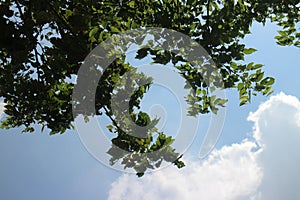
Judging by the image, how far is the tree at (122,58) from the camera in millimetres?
4934

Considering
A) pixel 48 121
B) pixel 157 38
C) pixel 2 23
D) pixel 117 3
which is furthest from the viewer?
pixel 48 121

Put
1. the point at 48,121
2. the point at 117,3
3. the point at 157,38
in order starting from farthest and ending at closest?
the point at 48,121
the point at 117,3
the point at 157,38

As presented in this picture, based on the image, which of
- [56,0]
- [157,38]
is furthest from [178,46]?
[56,0]

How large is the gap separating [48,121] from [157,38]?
2.78 m

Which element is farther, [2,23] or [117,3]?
[117,3]

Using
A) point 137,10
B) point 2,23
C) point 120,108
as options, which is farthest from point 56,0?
point 120,108

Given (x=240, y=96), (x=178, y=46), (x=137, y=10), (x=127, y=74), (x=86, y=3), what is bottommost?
(x=240, y=96)

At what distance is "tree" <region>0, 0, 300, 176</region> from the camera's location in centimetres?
493

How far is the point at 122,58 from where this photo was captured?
5.91 meters

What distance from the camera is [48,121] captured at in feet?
21.0

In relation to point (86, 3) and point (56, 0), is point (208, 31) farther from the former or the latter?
point (56, 0)

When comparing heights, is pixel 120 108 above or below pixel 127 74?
below

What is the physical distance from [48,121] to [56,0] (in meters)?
2.34

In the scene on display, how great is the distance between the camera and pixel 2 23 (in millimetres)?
4758
